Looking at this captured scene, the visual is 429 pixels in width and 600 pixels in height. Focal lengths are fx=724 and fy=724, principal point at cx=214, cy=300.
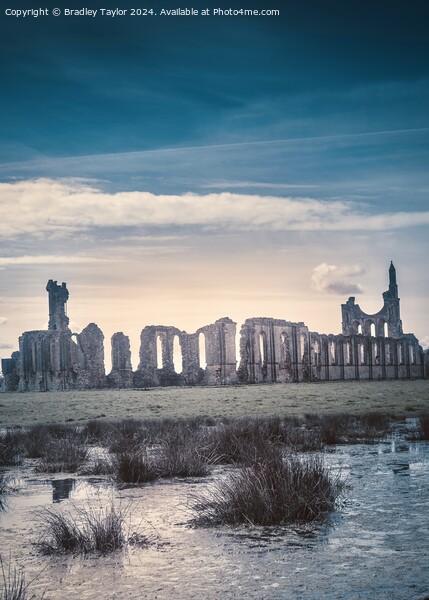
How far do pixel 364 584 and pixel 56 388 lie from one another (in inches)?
2232

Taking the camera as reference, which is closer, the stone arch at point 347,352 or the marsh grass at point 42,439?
the marsh grass at point 42,439

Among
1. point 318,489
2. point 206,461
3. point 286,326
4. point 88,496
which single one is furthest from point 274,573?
point 286,326

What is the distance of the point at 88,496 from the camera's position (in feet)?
27.8

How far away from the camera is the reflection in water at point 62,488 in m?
8.61

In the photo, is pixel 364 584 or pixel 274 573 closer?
pixel 364 584

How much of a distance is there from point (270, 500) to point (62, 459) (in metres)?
5.99

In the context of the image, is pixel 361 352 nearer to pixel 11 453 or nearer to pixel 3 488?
pixel 11 453

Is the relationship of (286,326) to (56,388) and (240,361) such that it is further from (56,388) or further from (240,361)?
(56,388)

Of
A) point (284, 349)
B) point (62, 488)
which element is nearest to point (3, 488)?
point (62, 488)

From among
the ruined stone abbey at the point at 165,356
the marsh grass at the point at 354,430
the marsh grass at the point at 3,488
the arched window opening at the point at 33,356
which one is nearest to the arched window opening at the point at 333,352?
the ruined stone abbey at the point at 165,356

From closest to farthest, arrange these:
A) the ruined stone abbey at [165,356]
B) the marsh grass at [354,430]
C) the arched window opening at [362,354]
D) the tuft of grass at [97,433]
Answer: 1. the marsh grass at [354,430]
2. the tuft of grass at [97,433]
3. the ruined stone abbey at [165,356]
4. the arched window opening at [362,354]

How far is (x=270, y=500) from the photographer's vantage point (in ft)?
21.6

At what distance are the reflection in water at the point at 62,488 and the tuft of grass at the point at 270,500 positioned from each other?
224 cm

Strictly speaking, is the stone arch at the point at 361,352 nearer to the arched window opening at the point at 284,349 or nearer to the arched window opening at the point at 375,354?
the arched window opening at the point at 375,354
